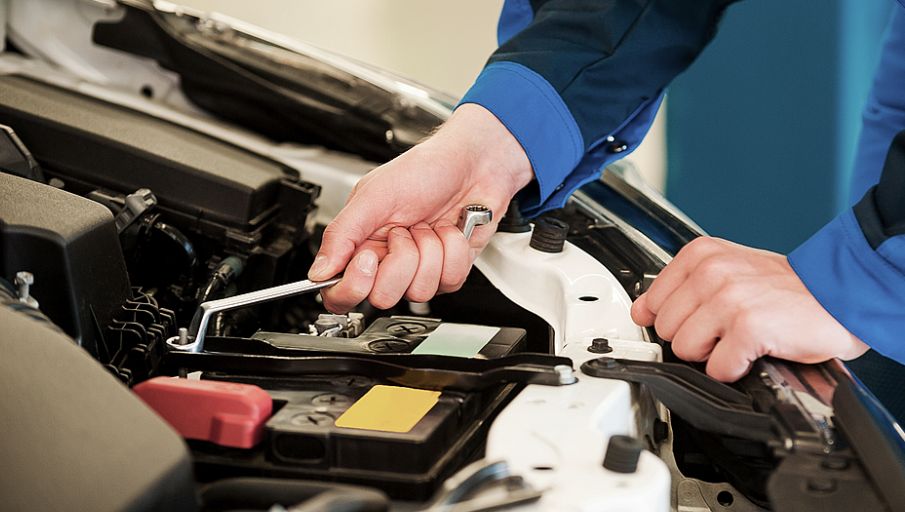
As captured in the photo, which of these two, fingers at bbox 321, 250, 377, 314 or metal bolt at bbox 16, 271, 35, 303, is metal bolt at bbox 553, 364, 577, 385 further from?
metal bolt at bbox 16, 271, 35, 303

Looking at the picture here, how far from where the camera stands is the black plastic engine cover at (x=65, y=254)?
60 cm

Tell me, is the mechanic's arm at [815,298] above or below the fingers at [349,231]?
above

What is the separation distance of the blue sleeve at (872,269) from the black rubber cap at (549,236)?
287 millimetres

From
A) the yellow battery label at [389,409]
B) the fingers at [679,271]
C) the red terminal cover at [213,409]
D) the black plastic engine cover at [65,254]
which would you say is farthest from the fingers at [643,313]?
the black plastic engine cover at [65,254]

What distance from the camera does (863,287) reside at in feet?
2.07

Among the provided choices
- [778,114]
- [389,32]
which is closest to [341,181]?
[778,114]

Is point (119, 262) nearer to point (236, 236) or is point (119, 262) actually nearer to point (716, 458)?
point (236, 236)

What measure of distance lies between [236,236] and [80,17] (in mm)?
619

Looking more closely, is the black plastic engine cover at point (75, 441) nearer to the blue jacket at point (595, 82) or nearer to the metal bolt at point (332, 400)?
the metal bolt at point (332, 400)

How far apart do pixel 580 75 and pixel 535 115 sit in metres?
0.09

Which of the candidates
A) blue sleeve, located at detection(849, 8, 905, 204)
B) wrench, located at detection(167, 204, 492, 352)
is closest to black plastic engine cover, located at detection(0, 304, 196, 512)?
wrench, located at detection(167, 204, 492, 352)

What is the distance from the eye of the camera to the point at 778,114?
254 centimetres

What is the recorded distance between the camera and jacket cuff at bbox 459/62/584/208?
97 cm

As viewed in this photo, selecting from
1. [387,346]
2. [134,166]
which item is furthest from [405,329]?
[134,166]
